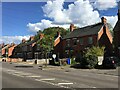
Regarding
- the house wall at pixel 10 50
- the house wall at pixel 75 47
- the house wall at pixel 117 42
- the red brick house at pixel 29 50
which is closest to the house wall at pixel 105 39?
the house wall at pixel 75 47

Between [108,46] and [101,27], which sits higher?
[101,27]

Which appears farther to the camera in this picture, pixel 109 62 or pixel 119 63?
pixel 119 63

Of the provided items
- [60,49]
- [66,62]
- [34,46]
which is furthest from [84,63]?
[34,46]

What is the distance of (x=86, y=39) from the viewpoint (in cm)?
6284

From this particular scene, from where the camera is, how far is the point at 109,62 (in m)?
39.1

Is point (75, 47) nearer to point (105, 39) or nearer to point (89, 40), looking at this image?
point (89, 40)

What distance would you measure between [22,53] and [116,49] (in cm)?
6052

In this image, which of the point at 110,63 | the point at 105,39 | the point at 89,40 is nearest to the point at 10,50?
the point at 89,40

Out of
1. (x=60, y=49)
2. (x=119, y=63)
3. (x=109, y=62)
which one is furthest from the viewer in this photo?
(x=60, y=49)

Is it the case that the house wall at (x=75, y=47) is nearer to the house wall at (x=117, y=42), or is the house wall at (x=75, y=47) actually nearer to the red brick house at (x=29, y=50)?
the house wall at (x=117, y=42)

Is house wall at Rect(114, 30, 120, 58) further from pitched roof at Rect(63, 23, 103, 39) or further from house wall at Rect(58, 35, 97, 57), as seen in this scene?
house wall at Rect(58, 35, 97, 57)

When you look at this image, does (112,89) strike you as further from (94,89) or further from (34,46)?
(34,46)

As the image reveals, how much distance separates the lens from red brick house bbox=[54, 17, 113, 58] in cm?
6012

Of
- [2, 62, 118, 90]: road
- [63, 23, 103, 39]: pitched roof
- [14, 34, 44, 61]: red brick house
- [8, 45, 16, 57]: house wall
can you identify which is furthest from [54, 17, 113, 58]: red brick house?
[8, 45, 16, 57]: house wall
